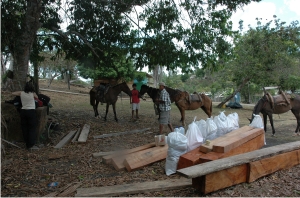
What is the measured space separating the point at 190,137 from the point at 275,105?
5.90 meters

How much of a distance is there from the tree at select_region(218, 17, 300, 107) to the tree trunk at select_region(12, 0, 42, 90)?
46.5ft

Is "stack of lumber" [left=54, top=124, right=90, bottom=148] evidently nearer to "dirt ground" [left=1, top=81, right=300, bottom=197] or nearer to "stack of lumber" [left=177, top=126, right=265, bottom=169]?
"dirt ground" [left=1, top=81, right=300, bottom=197]

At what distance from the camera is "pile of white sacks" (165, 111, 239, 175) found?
13.7ft

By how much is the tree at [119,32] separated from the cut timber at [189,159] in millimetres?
4477

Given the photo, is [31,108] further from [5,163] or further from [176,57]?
[176,57]

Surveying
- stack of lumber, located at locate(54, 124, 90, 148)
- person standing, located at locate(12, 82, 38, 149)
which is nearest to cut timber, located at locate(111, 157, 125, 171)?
stack of lumber, located at locate(54, 124, 90, 148)

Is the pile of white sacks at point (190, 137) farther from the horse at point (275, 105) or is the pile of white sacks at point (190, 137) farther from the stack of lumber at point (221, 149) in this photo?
the horse at point (275, 105)

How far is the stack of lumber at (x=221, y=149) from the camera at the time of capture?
389 cm

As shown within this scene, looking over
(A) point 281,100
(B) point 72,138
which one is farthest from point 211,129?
(A) point 281,100

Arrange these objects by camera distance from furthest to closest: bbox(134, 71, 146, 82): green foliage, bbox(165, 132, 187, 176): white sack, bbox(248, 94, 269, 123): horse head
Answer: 1. bbox(134, 71, 146, 82): green foliage
2. bbox(248, 94, 269, 123): horse head
3. bbox(165, 132, 187, 176): white sack

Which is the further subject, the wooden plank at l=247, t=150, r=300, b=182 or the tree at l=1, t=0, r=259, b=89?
the tree at l=1, t=0, r=259, b=89

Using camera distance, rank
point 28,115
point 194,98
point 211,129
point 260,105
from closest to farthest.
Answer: point 211,129, point 28,115, point 260,105, point 194,98

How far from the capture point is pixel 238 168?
11.4ft

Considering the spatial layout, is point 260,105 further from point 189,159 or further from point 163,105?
point 189,159
